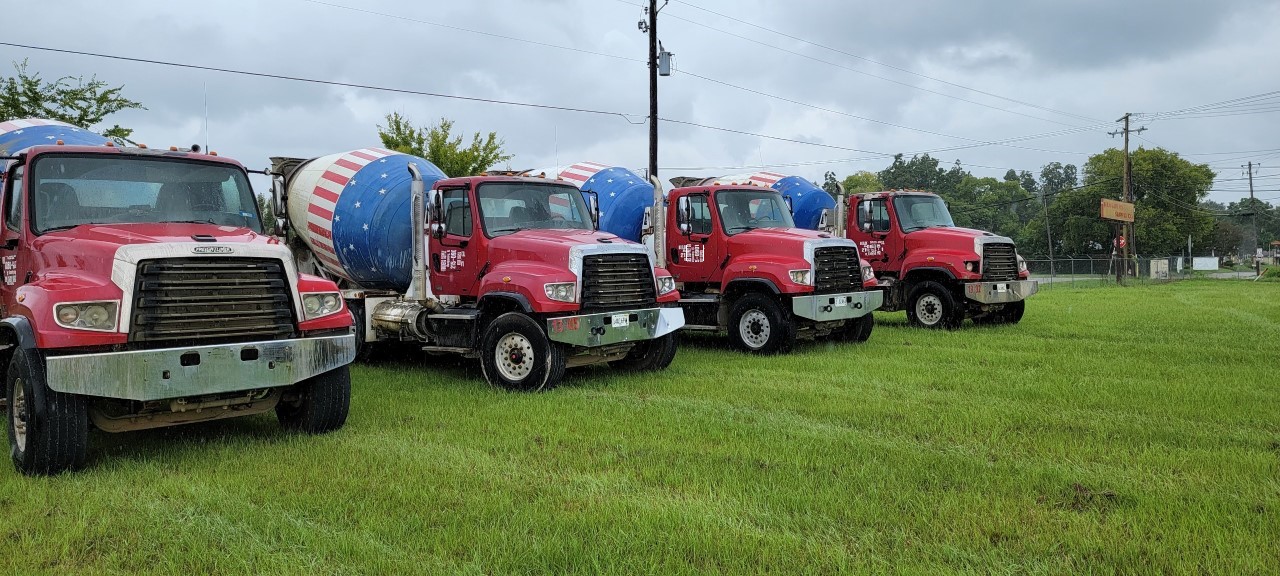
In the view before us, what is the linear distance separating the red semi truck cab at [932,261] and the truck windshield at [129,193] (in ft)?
34.7

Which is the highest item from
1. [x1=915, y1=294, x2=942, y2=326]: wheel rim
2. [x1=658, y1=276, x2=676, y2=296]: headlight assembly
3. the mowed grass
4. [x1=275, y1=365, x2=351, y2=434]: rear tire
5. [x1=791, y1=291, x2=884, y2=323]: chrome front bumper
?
[x1=658, y1=276, x2=676, y2=296]: headlight assembly

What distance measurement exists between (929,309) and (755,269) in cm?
505

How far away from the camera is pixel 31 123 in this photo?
10.3 m

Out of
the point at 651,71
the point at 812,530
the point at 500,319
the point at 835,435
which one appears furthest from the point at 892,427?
the point at 651,71

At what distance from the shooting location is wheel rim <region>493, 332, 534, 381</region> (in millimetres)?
8531

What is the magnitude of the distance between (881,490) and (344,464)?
3.43 meters

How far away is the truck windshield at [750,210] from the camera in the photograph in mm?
11930

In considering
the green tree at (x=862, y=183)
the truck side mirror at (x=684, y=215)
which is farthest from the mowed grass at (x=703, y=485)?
the green tree at (x=862, y=183)

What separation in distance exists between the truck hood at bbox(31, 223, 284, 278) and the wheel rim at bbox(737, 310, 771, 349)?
6725 millimetres

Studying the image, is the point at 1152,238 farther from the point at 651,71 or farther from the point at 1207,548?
the point at 1207,548

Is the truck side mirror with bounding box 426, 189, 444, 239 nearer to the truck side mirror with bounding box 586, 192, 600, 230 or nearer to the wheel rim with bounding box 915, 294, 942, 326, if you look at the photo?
the truck side mirror with bounding box 586, 192, 600, 230

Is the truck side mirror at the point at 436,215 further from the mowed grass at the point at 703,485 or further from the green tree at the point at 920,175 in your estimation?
the green tree at the point at 920,175

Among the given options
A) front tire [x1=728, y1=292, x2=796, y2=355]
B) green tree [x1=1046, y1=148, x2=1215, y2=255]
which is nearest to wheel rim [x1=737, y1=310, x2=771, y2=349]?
front tire [x1=728, y1=292, x2=796, y2=355]

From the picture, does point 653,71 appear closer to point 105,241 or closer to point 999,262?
point 999,262
